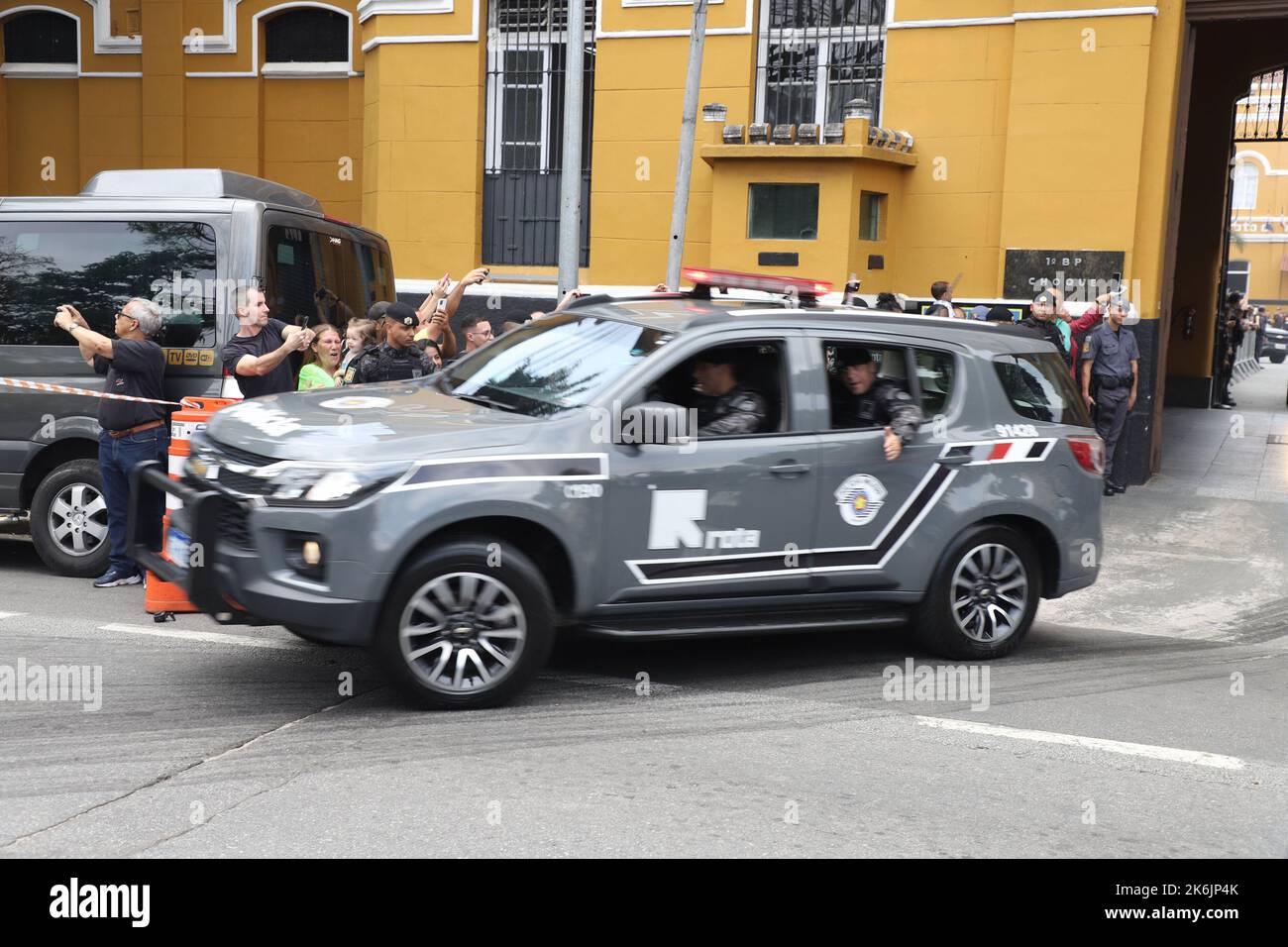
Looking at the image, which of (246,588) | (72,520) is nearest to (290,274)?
(72,520)

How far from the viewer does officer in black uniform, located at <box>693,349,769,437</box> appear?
6652 mm

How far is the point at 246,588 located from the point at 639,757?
175 centimetres

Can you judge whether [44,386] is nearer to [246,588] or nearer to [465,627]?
[246,588]

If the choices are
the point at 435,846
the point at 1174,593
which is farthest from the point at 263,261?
the point at 1174,593

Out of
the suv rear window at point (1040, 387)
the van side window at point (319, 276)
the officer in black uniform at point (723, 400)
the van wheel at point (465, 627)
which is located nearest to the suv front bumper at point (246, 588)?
the van wheel at point (465, 627)

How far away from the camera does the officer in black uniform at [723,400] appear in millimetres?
6652

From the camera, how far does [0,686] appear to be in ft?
20.8

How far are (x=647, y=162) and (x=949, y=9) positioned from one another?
3.51 metres

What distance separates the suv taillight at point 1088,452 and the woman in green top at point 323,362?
4.37 meters

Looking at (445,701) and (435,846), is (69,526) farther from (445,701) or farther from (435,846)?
(435,846)

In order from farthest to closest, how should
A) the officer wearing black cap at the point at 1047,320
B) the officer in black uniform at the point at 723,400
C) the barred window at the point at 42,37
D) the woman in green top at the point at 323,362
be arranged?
the barred window at the point at 42,37 → the officer wearing black cap at the point at 1047,320 → the woman in green top at the point at 323,362 → the officer in black uniform at the point at 723,400

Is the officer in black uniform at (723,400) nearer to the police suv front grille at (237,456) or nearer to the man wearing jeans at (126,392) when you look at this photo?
the police suv front grille at (237,456)

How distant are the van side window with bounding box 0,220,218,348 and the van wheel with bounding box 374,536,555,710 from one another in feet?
11.8

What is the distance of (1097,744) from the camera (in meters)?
6.10
